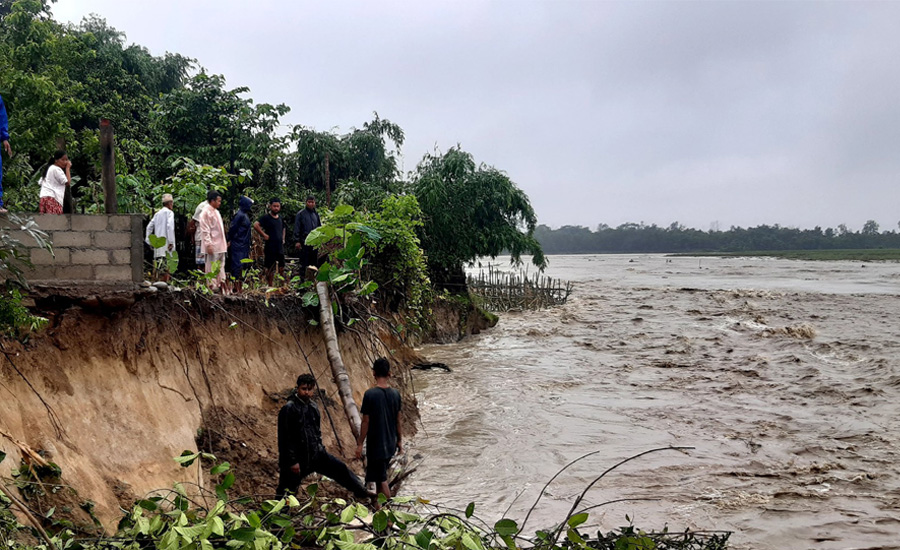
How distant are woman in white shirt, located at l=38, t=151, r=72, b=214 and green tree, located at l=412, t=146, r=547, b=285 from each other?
12929mm

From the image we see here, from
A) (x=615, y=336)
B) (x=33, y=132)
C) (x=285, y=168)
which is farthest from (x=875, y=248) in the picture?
(x=33, y=132)

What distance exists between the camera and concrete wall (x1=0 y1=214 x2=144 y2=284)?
550cm

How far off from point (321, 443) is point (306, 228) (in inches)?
183

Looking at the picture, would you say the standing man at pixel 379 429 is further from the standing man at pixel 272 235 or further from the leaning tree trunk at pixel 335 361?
the standing man at pixel 272 235

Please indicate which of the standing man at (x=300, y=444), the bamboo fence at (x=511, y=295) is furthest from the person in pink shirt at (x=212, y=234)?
the bamboo fence at (x=511, y=295)

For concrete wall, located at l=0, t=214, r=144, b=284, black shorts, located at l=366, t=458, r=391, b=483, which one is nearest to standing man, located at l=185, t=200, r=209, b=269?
concrete wall, located at l=0, t=214, r=144, b=284

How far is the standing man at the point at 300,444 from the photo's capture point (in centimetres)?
517

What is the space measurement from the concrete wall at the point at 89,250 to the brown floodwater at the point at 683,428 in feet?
12.9

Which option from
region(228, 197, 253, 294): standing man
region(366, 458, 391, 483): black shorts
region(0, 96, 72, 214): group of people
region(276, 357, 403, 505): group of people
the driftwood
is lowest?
the driftwood

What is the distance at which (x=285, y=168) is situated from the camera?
18094mm

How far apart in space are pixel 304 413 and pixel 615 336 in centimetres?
1678

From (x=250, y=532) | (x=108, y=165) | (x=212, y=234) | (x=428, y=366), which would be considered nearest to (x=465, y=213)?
(x=428, y=366)

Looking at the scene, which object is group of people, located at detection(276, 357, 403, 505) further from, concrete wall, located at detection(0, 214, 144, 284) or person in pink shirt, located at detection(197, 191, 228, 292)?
person in pink shirt, located at detection(197, 191, 228, 292)

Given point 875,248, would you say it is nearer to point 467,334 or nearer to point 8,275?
point 467,334
